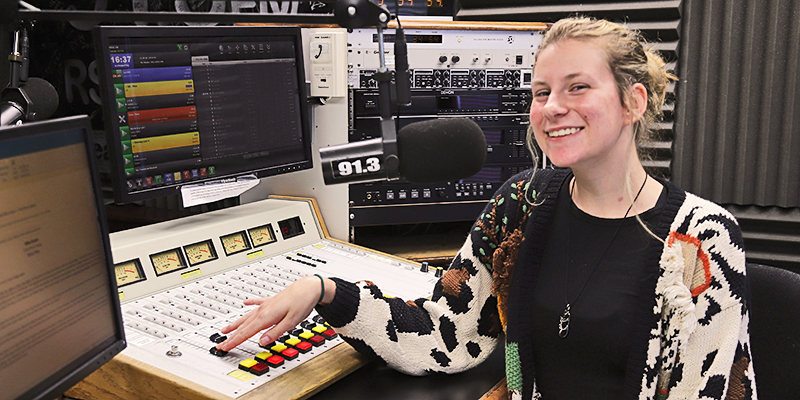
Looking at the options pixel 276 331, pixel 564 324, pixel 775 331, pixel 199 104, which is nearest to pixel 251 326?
pixel 276 331

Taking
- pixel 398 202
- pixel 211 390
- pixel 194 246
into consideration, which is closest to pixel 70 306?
pixel 211 390

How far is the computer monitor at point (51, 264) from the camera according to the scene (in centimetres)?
78

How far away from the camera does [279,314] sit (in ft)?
3.98

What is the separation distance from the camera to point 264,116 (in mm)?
1824

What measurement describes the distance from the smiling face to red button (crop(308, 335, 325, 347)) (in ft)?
1.89

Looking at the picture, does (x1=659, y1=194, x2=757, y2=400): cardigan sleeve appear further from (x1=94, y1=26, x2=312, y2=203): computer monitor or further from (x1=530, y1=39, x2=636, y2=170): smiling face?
(x1=94, y1=26, x2=312, y2=203): computer monitor

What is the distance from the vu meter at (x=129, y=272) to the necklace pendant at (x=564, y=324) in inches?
35.9

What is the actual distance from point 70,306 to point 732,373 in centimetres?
109

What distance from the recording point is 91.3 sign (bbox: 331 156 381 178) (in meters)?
0.84

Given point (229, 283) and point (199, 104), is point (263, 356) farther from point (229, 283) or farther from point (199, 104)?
point (199, 104)

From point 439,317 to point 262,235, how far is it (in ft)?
2.07

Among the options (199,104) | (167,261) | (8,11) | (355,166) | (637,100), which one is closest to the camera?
(355,166)

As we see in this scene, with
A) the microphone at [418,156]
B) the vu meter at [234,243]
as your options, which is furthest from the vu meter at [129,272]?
the microphone at [418,156]

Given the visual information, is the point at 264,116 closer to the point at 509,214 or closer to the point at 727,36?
the point at 509,214
